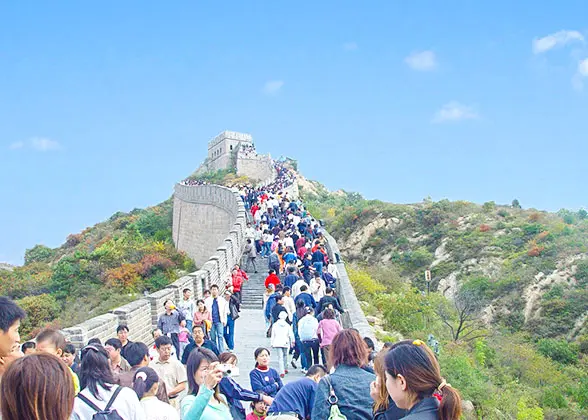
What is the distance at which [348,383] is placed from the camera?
11.9 feet

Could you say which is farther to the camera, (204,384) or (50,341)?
(50,341)

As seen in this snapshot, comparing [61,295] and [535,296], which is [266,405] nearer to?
[535,296]

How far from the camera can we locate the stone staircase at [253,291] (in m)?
14.8

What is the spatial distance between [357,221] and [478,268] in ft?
40.7

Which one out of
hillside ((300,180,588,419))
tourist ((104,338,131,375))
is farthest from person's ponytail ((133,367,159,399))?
hillside ((300,180,588,419))

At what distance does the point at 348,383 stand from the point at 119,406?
1.45m

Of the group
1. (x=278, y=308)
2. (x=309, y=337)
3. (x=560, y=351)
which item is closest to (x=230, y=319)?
(x=278, y=308)

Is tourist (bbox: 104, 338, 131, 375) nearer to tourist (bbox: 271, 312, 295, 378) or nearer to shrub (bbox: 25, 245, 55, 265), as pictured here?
tourist (bbox: 271, 312, 295, 378)

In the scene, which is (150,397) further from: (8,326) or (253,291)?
(253,291)

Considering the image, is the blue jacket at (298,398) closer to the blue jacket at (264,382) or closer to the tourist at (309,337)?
the blue jacket at (264,382)

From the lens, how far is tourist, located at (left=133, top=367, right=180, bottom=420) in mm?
3525

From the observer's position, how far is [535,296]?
23578 mm

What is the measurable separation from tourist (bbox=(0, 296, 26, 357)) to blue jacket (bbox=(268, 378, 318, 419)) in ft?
5.62

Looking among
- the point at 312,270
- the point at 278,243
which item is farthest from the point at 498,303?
the point at 312,270
